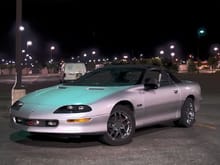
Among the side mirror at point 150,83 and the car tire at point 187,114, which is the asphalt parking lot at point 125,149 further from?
the side mirror at point 150,83

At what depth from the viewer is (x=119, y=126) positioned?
9.63 metres

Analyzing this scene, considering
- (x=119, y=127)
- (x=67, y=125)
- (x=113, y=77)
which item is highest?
(x=113, y=77)

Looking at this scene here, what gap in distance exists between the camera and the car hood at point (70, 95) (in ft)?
30.5

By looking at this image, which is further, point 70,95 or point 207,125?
point 207,125

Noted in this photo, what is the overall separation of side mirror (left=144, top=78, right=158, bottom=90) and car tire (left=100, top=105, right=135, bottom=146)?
76cm

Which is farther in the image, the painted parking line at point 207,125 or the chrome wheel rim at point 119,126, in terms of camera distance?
the painted parking line at point 207,125

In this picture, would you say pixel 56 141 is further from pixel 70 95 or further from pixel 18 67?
pixel 18 67

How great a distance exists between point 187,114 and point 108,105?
2.90m

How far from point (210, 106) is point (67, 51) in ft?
458

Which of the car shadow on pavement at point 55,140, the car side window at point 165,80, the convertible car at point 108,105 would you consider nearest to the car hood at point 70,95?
the convertible car at point 108,105

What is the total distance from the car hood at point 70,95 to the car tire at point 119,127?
374 mm

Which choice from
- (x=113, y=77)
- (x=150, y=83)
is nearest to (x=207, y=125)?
(x=150, y=83)

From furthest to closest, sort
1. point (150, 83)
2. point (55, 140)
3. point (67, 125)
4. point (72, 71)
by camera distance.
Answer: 1. point (72, 71)
2. point (150, 83)
3. point (55, 140)
4. point (67, 125)

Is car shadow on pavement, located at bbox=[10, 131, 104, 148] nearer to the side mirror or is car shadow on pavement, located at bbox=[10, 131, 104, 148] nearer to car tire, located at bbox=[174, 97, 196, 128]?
the side mirror
